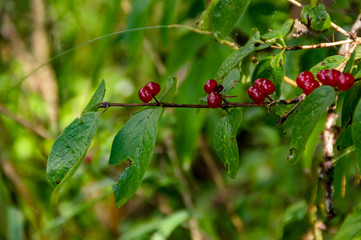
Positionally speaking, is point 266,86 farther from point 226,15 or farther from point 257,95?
point 226,15

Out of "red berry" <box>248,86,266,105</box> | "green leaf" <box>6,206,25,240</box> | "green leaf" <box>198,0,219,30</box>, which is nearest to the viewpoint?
"red berry" <box>248,86,266,105</box>

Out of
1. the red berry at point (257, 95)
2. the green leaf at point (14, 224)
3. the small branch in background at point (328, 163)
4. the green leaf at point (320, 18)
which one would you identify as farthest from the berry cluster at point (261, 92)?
the green leaf at point (14, 224)

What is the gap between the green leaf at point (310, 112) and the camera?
39 cm

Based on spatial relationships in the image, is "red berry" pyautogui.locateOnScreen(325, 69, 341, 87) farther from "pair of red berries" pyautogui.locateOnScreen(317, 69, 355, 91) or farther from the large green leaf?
the large green leaf

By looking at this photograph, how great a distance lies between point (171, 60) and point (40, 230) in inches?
34.5

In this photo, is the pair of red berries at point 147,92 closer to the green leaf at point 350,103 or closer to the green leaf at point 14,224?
the green leaf at point 350,103

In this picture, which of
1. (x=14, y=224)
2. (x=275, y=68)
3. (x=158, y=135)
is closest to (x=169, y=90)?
(x=275, y=68)

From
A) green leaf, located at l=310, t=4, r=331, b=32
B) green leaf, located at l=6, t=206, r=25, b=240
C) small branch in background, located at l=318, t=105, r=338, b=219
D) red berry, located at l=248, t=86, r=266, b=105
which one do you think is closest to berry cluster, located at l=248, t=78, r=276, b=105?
red berry, located at l=248, t=86, r=266, b=105

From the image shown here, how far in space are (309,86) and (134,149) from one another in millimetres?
221

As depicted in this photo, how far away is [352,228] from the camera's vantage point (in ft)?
2.08

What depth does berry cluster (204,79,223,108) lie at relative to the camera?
50 centimetres

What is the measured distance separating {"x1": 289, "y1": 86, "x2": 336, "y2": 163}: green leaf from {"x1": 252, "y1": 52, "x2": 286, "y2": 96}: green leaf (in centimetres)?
11

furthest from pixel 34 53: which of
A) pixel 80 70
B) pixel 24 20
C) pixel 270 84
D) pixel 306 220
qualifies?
pixel 270 84

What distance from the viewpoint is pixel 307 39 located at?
69 cm
